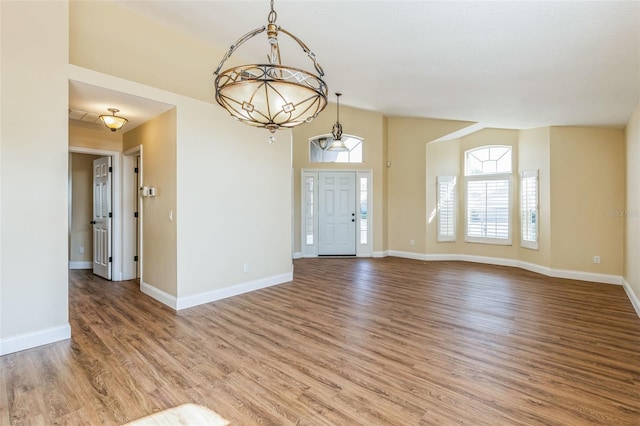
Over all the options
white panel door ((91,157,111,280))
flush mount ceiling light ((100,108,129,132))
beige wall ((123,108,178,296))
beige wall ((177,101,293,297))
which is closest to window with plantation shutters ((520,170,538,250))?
beige wall ((177,101,293,297))

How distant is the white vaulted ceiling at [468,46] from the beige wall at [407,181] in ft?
7.72

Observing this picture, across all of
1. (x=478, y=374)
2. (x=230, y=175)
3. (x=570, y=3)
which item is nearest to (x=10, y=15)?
(x=230, y=175)

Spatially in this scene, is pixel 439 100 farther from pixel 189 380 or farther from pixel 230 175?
pixel 189 380

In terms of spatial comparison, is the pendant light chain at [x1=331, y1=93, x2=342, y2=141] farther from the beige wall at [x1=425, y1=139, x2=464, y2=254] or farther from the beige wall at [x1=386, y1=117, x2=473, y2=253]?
the beige wall at [x1=425, y1=139, x2=464, y2=254]

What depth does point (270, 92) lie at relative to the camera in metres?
1.75

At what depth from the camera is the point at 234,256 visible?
4434mm

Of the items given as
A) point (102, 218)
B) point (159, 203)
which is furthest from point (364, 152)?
point (102, 218)

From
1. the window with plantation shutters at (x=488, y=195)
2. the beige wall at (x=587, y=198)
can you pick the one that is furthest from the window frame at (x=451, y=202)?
the beige wall at (x=587, y=198)

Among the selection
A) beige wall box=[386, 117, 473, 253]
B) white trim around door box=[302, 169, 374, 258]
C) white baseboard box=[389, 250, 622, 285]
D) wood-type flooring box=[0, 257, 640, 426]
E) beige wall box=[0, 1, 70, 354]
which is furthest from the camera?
white trim around door box=[302, 169, 374, 258]

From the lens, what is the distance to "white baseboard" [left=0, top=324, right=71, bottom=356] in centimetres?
268

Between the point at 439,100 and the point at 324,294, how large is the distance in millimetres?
3490

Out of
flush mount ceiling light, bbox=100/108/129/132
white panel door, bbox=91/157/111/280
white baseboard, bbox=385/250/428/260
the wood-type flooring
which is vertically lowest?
the wood-type flooring

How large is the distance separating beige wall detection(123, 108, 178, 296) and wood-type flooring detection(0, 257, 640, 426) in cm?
42

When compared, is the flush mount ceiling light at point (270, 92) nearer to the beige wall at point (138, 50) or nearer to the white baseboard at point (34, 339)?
the beige wall at point (138, 50)
